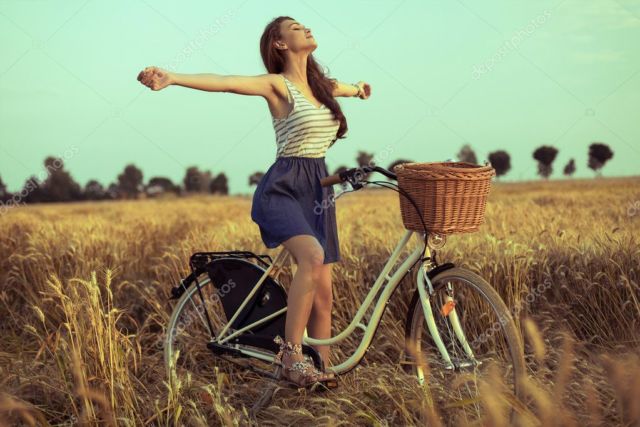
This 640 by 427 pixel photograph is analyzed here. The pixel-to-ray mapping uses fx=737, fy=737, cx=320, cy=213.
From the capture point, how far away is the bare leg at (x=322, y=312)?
14.6ft

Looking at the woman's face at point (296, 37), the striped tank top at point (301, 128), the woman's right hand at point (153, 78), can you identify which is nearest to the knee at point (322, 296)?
the striped tank top at point (301, 128)

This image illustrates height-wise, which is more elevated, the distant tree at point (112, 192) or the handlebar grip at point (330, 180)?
the handlebar grip at point (330, 180)

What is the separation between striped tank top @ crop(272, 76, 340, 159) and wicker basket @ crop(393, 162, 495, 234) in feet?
2.52

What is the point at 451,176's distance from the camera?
339cm

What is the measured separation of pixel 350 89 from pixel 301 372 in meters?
1.80

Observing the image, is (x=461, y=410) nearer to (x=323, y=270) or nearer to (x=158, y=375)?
(x=323, y=270)

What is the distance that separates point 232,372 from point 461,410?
7.44ft

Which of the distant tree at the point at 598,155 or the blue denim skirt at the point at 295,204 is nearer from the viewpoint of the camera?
the blue denim skirt at the point at 295,204

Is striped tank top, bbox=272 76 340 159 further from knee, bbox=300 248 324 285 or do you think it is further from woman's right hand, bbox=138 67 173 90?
woman's right hand, bbox=138 67 173 90

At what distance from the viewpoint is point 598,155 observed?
208 feet

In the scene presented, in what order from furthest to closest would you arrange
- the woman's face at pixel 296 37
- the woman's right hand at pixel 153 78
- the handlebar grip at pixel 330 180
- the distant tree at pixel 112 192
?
the distant tree at pixel 112 192 → the woman's face at pixel 296 37 → the handlebar grip at pixel 330 180 → the woman's right hand at pixel 153 78

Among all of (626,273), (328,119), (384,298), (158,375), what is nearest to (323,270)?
(384,298)

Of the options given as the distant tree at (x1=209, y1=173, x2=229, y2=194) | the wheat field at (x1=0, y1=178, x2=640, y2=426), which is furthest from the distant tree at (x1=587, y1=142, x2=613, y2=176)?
the wheat field at (x1=0, y1=178, x2=640, y2=426)

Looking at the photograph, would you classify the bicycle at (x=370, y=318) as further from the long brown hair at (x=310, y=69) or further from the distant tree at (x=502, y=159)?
the distant tree at (x=502, y=159)
